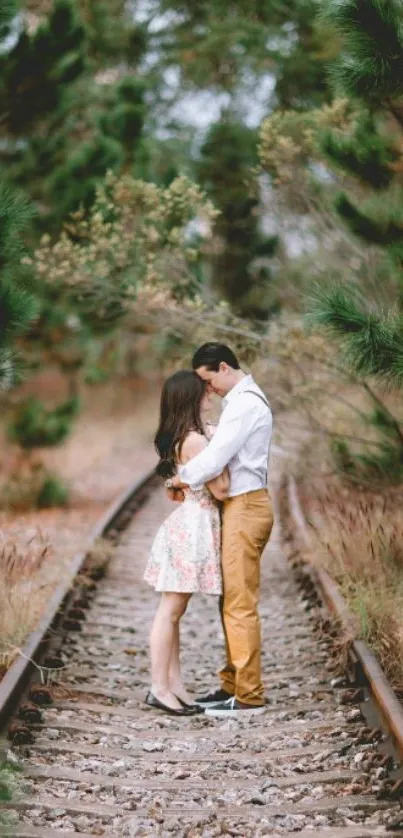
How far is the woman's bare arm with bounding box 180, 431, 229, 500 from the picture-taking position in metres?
5.70

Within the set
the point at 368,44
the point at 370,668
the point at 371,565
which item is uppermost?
the point at 368,44

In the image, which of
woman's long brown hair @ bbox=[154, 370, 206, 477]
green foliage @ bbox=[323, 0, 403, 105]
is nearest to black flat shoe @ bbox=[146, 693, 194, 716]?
woman's long brown hair @ bbox=[154, 370, 206, 477]

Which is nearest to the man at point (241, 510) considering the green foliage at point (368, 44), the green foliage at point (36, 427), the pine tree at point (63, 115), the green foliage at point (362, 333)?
the green foliage at point (362, 333)

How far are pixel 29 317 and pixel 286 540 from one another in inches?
214

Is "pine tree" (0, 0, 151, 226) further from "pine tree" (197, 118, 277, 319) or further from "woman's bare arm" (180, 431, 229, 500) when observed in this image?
"woman's bare arm" (180, 431, 229, 500)

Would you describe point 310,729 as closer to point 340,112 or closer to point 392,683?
point 392,683

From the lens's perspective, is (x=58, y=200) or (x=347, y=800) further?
(x=58, y=200)

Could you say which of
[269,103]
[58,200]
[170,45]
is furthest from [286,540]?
[170,45]

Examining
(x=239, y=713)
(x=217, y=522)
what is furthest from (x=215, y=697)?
(x=217, y=522)

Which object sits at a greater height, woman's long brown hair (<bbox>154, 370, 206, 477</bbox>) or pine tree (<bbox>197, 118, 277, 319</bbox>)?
woman's long brown hair (<bbox>154, 370, 206, 477</bbox>)

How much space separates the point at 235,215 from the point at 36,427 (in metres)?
6.19

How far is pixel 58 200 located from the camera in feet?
39.5

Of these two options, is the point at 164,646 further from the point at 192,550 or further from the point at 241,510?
the point at 241,510

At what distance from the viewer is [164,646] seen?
19.0ft
